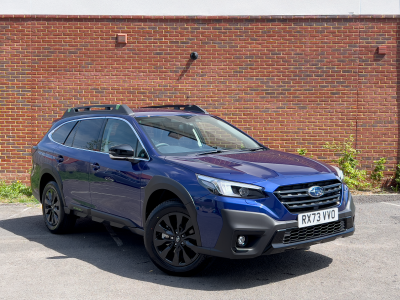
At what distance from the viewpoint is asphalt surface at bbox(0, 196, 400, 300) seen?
4.37m

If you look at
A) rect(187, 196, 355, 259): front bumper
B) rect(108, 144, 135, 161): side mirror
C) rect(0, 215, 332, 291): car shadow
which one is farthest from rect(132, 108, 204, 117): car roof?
rect(187, 196, 355, 259): front bumper

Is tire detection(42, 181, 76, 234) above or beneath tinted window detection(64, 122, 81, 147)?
beneath

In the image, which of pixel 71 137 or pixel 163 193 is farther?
pixel 71 137

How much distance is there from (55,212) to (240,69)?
17.1ft

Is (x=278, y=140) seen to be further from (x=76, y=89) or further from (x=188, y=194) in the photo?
(x=188, y=194)

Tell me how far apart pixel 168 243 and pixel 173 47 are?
6282 millimetres

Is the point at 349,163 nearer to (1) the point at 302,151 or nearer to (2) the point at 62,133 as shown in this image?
(1) the point at 302,151

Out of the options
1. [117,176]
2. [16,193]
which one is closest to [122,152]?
[117,176]

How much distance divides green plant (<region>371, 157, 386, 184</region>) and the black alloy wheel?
6613 millimetres

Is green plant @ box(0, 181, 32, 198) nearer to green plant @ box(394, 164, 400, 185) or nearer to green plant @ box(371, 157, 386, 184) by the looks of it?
green plant @ box(371, 157, 386, 184)

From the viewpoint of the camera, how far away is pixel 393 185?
33.8 ft

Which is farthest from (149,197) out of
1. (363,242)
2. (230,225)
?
(363,242)

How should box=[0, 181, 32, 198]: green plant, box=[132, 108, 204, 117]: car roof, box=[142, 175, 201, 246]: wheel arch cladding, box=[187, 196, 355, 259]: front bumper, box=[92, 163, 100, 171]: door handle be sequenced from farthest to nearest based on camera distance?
box=[0, 181, 32, 198]: green plant
box=[132, 108, 204, 117]: car roof
box=[92, 163, 100, 171]: door handle
box=[142, 175, 201, 246]: wheel arch cladding
box=[187, 196, 355, 259]: front bumper

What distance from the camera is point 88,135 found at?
621 cm
